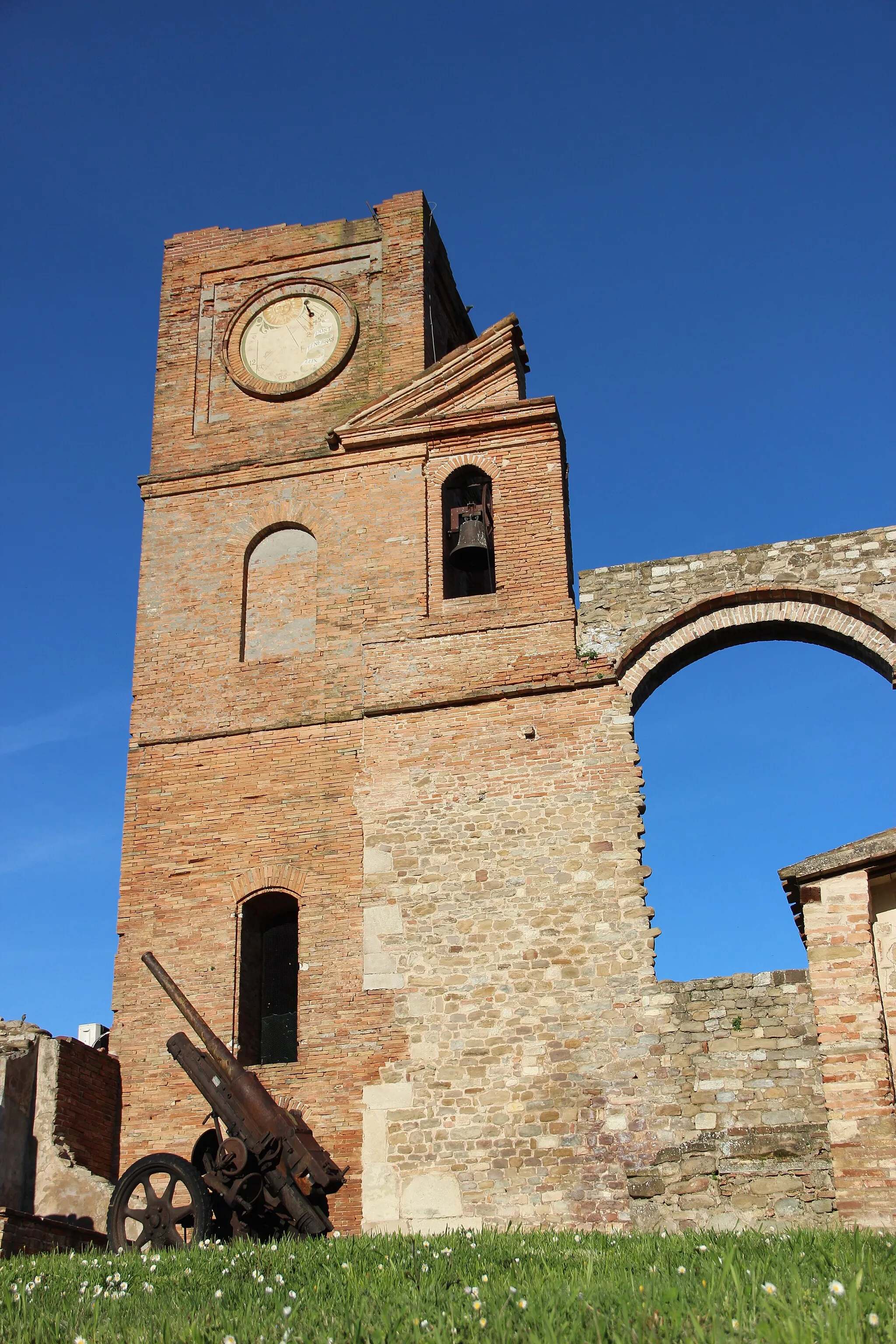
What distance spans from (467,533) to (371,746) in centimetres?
247

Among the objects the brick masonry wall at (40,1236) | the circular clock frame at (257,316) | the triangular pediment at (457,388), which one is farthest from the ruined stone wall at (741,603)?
the brick masonry wall at (40,1236)

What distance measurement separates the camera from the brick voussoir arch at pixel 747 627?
13.0 m

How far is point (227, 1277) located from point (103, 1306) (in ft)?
2.65

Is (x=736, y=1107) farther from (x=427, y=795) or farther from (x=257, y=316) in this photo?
(x=257, y=316)

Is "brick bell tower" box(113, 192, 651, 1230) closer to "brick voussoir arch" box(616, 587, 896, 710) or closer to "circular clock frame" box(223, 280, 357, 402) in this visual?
"circular clock frame" box(223, 280, 357, 402)

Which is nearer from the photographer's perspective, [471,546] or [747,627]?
[747,627]

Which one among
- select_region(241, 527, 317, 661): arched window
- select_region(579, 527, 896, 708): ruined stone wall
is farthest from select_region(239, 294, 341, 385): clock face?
select_region(579, 527, 896, 708): ruined stone wall

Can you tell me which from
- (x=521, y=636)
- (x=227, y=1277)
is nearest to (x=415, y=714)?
(x=521, y=636)

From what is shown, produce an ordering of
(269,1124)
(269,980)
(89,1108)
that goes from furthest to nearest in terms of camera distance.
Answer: (269,980) → (89,1108) → (269,1124)

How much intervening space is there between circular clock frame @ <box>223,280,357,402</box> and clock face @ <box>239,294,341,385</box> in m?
0.04

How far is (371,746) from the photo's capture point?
1334 cm

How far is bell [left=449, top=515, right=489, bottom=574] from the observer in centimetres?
1405

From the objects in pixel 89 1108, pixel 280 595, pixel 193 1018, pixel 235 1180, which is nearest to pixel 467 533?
pixel 280 595

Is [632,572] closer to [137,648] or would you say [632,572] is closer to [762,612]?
[762,612]
